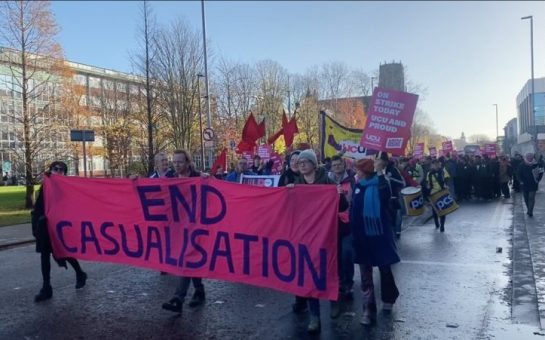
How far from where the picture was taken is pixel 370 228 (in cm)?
562

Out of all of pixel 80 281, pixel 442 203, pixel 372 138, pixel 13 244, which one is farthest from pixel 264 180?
pixel 13 244

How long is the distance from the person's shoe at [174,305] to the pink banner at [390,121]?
4.82m

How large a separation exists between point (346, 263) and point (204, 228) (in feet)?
6.03

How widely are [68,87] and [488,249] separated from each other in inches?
842

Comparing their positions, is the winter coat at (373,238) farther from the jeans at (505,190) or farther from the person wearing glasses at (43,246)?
the jeans at (505,190)

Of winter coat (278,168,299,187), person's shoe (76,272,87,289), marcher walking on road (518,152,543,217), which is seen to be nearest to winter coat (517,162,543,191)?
marcher walking on road (518,152,543,217)

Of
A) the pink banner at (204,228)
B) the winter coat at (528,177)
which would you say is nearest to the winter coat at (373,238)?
the pink banner at (204,228)

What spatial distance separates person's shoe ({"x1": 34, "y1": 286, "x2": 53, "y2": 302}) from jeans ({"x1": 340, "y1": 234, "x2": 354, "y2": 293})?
382 cm

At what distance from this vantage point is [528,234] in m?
11.1

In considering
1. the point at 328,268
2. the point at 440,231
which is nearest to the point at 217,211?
the point at 328,268

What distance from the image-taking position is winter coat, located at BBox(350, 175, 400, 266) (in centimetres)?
560

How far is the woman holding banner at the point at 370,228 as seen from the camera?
220 inches

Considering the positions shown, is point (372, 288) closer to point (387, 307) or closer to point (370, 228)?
point (387, 307)

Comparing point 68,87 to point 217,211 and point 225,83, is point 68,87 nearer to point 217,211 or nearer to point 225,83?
point 225,83
